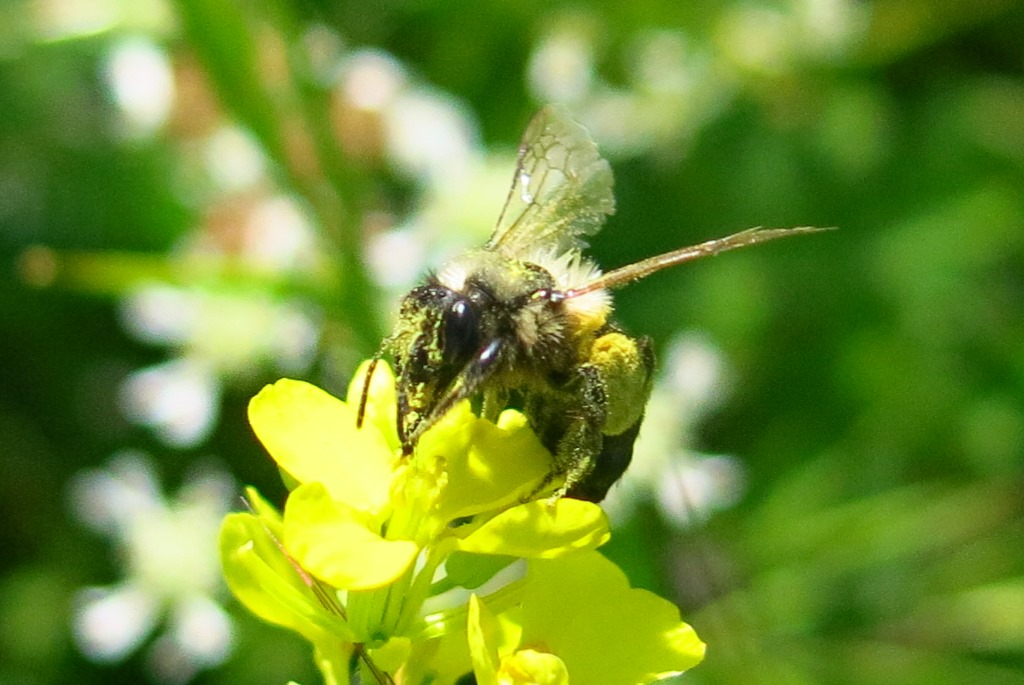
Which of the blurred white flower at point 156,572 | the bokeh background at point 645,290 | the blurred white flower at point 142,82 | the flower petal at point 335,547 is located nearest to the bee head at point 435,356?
the flower petal at point 335,547

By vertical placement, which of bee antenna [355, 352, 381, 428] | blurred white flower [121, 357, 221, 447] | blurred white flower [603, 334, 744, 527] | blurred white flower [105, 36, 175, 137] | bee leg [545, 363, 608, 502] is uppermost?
blurred white flower [105, 36, 175, 137]

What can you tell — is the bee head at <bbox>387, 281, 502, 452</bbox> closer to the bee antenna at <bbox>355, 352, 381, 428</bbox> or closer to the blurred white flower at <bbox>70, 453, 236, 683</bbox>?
the bee antenna at <bbox>355, 352, 381, 428</bbox>

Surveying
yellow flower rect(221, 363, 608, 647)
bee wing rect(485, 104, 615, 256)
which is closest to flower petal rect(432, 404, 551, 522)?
yellow flower rect(221, 363, 608, 647)

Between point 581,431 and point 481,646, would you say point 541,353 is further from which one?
point 481,646

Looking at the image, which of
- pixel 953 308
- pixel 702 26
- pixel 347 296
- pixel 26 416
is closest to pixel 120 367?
pixel 26 416

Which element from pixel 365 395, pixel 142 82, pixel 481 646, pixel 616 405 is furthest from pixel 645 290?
pixel 481 646
